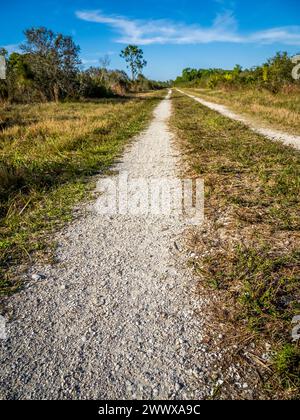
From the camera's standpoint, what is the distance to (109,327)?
2.02 m

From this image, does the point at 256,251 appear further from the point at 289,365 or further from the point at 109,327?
the point at 109,327

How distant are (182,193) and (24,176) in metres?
2.76

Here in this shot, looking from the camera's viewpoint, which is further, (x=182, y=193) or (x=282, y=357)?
(x=182, y=193)

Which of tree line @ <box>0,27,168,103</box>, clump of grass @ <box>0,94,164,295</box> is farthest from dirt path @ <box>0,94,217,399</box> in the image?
tree line @ <box>0,27,168,103</box>

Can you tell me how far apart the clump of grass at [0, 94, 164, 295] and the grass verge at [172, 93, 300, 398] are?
1.80 metres

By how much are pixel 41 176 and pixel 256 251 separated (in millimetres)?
3862

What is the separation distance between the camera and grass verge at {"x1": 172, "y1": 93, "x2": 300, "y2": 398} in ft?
6.17

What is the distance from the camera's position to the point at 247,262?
2.62 metres

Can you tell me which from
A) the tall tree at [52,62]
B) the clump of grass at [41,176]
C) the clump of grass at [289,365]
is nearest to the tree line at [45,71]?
the tall tree at [52,62]

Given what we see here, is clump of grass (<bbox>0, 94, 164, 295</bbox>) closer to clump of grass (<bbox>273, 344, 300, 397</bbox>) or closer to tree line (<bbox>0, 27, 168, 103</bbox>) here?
clump of grass (<bbox>273, 344, 300, 397</bbox>)

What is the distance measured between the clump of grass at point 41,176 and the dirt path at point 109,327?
1.34 ft
